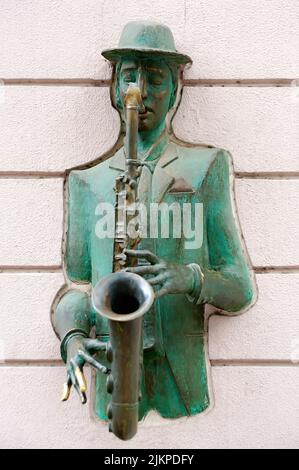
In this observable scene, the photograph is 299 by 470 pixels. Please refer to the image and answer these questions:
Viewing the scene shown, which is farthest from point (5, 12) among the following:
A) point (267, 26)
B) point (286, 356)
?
point (286, 356)

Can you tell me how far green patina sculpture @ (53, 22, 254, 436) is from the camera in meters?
3.01

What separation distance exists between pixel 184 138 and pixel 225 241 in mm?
459

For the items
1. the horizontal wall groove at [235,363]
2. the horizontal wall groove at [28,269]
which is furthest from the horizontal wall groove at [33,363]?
the horizontal wall groove at [28,269]

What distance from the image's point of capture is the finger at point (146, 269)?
2.73 metres

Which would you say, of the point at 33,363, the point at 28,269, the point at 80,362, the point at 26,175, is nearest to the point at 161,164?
the point at 26,175

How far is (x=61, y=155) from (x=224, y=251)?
0.77 metres

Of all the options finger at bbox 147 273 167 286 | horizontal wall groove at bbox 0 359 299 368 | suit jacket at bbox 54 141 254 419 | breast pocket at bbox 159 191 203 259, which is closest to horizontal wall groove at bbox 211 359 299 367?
horizontal wall groove at bbox 0 359 299 368

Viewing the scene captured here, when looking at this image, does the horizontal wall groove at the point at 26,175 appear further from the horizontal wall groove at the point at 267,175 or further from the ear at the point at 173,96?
the horizontal wall groove at the point at 267,175

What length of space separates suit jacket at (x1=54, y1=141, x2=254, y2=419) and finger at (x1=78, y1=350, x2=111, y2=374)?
0.76 feet

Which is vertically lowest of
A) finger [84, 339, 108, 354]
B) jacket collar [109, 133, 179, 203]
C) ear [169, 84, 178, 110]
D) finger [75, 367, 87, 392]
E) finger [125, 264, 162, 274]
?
finger [75, 367, 87, 392]

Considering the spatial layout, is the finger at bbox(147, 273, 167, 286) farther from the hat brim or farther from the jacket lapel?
the hat brim

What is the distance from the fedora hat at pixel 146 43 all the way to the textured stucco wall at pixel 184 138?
205mm

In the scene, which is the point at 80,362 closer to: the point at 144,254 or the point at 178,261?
the point at 144,254

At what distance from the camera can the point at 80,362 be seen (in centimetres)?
278
